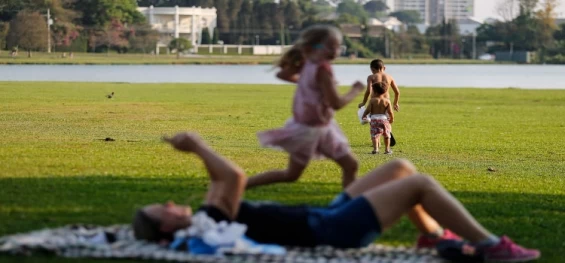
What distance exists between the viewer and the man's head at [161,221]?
749 centimetres

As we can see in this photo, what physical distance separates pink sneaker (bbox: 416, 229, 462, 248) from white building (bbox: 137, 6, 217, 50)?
5833 inches

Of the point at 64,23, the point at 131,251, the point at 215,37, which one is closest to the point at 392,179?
the point at 131,251

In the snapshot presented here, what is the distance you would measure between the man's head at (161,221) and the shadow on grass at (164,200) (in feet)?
2.80

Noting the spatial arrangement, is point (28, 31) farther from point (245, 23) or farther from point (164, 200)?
point (164, 200)

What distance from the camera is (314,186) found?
12.2 metres

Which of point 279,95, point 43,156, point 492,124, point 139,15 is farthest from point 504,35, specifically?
point 43,156

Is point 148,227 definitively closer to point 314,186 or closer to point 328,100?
point 328,100

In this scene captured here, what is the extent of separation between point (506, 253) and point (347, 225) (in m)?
0.98

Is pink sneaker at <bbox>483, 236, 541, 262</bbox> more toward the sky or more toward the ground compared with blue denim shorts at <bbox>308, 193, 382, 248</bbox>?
more toward the ground

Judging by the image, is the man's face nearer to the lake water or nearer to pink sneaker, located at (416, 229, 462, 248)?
pink sneaker, located at (416, 229, 462, 248)

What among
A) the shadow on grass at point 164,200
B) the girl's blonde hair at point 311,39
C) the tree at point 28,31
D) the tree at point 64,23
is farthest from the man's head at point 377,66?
the tree at point 64,23

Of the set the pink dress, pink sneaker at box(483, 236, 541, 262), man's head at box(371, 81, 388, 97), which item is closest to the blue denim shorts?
pink sneaker at box(483, 236, 541, 262)

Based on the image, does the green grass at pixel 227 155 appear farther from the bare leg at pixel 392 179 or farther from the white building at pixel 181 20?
the white building at pixel 181 20

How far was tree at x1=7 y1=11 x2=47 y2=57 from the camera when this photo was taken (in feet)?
321
